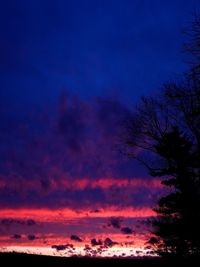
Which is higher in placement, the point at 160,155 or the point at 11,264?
the point at 160,155

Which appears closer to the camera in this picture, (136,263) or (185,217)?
(136,263)

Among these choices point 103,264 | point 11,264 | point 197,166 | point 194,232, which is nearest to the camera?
point 11,264

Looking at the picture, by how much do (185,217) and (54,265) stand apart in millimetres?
11723

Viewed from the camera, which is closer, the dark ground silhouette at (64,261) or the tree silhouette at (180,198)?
the dark ground silhouette at (64,261)

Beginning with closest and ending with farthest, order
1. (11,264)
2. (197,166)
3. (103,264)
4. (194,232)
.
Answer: (11,264), (103,264), (194,232), (197,166)

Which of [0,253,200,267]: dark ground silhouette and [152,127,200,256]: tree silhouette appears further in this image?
[152,127,200,256]: tree silhouette

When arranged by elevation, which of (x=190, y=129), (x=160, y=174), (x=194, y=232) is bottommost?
(x=194, y=232)

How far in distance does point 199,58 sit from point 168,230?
1270 centimetres

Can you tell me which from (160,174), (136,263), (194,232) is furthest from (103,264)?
(160,174)

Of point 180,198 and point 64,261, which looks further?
point 180,198

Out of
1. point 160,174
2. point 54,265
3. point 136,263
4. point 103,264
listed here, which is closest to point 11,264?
point 54,265

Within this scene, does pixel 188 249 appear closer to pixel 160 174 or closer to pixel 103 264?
pixel 160 174

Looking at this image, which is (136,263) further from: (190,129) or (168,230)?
(190,129)

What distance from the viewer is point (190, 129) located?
28.6m
